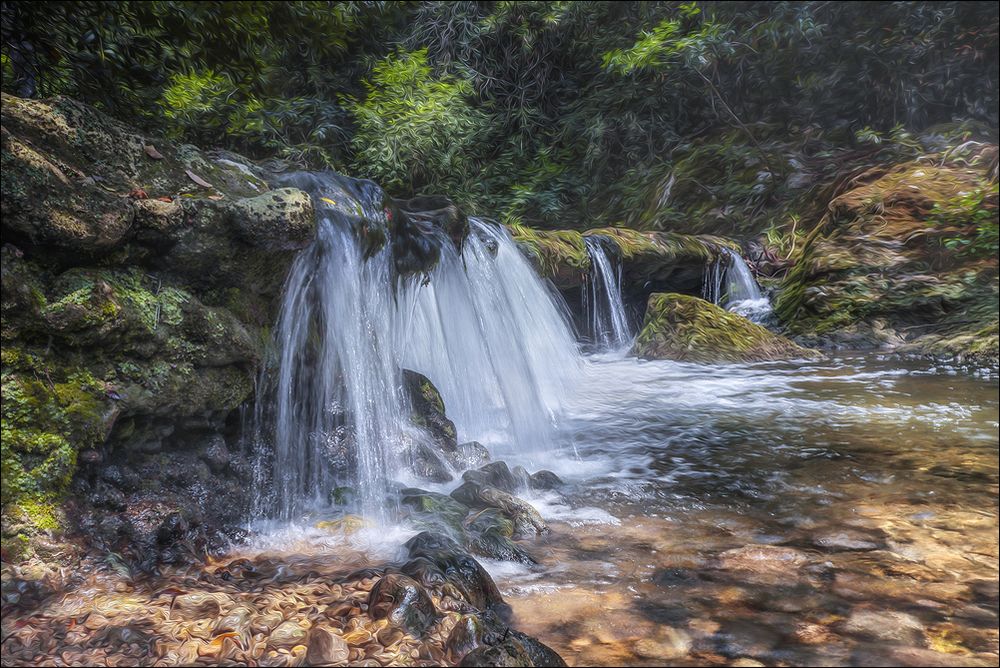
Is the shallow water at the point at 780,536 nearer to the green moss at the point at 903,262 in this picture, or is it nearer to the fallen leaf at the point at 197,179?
the green moss at the point at 903,262

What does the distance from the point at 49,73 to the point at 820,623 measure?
5.08 metres

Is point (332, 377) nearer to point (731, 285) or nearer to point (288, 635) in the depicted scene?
point (288, 635)

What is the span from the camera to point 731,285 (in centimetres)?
1048

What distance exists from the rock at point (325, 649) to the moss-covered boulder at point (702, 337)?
22.2 ft

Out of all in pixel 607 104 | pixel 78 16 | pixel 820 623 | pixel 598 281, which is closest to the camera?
pixel 820 623

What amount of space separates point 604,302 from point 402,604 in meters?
7.77

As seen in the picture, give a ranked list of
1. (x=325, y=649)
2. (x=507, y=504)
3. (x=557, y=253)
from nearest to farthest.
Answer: (x=325, y=649)
(x=507, y=504)
(x=557, y=253)

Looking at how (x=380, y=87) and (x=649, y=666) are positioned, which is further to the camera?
(x=380, y=87)

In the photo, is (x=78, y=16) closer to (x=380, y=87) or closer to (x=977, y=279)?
(x=380, y=87)

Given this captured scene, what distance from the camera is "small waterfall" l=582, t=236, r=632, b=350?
9.74m

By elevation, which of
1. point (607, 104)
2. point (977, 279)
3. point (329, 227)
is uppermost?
point (607, 104)

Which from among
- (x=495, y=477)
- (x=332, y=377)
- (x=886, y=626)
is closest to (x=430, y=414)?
(x=332, y=377)

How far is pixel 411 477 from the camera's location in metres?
4.65

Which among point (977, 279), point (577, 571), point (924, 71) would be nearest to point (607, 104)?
point (924, 71)
